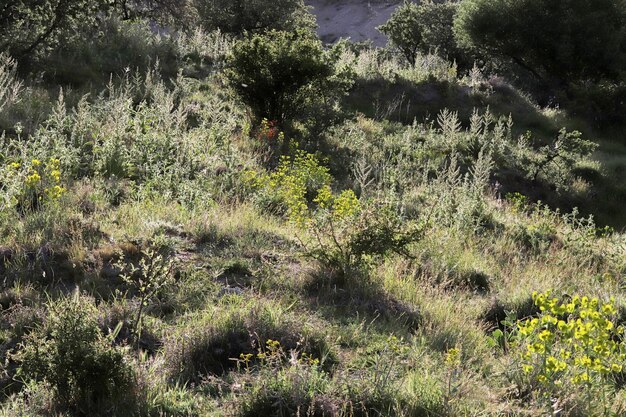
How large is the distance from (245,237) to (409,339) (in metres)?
2.00

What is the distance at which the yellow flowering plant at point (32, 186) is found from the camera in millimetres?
4910

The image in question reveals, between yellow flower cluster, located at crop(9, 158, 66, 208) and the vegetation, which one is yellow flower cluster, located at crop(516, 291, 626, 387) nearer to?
the vegetation

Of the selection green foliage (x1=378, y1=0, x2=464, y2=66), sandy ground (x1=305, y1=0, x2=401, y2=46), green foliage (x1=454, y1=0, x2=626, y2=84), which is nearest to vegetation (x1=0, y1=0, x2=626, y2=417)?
green foliage (x1=454, y1=0, x2=626, y2=84)

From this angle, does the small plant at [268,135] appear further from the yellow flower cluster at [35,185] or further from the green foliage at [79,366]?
the green foliage at [79,366]

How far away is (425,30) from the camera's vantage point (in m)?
29.7

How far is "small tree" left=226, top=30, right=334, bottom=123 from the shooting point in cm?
1026

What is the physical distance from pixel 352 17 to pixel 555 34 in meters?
48.0

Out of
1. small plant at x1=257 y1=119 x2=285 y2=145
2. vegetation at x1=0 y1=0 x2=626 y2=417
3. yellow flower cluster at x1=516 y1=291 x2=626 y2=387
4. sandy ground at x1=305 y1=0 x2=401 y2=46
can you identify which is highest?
yellow flower cluster at x1=516 y1=291 x2=626 y2=387

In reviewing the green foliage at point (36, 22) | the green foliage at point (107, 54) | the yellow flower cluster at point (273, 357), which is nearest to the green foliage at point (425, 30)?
the green foliage at point (107, 54)

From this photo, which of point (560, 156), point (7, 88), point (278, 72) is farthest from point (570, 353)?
point (560, 156)

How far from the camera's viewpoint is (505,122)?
1464 centimetres

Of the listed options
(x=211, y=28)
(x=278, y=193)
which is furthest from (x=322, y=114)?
(x=211, y=28)

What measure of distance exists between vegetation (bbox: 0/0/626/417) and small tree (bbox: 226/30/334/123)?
4 cm

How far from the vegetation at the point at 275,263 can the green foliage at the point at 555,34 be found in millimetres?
8978
